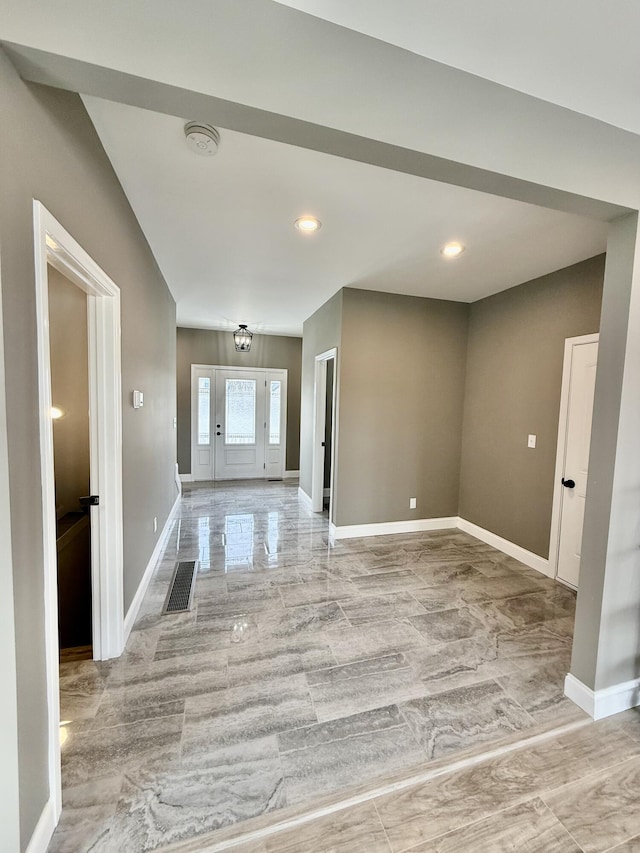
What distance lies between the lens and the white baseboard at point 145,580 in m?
2.24

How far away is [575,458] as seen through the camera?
116 inches

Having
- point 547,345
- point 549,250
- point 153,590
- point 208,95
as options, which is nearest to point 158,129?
point 208,95

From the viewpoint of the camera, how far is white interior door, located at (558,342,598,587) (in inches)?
113

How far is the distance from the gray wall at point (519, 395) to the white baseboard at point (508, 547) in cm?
6

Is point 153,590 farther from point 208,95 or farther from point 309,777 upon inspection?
point 208,95

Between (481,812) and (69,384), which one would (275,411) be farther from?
(481,812)

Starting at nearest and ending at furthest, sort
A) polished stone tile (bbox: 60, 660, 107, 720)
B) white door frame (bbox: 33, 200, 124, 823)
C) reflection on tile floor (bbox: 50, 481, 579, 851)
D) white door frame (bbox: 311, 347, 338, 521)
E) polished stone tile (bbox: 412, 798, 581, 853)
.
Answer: polished stone tile (bbox: 412, 798, 581, 853)
reflection on tile floor (bbox: 50, 481, 579, 851)
polished stone tile (bbox: 60, 660, 107, 720)
white door frame (bbox: 33, 200, 124, 823)
white door frame (bbox: 311, 347, 338, 521)

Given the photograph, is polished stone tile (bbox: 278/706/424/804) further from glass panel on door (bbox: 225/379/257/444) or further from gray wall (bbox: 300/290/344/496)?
glass panel on door (bbox: 225/379/257/444)

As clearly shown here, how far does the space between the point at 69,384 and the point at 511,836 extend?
3.57 m

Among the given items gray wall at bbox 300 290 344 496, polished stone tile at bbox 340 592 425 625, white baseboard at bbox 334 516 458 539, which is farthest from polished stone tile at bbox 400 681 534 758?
gray wall at bbox 300 290 344 496

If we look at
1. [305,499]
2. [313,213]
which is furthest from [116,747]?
[305,499]

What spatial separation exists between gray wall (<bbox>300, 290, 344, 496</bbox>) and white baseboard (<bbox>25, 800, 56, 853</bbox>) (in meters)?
2.92

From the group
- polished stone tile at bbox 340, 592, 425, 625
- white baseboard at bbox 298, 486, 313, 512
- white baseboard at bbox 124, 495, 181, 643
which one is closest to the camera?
white baseboard at bbox 124, 495, 181, 643

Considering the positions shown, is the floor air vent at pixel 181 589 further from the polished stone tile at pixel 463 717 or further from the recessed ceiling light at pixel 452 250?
the recessed ceiling light at pixel 452 250
